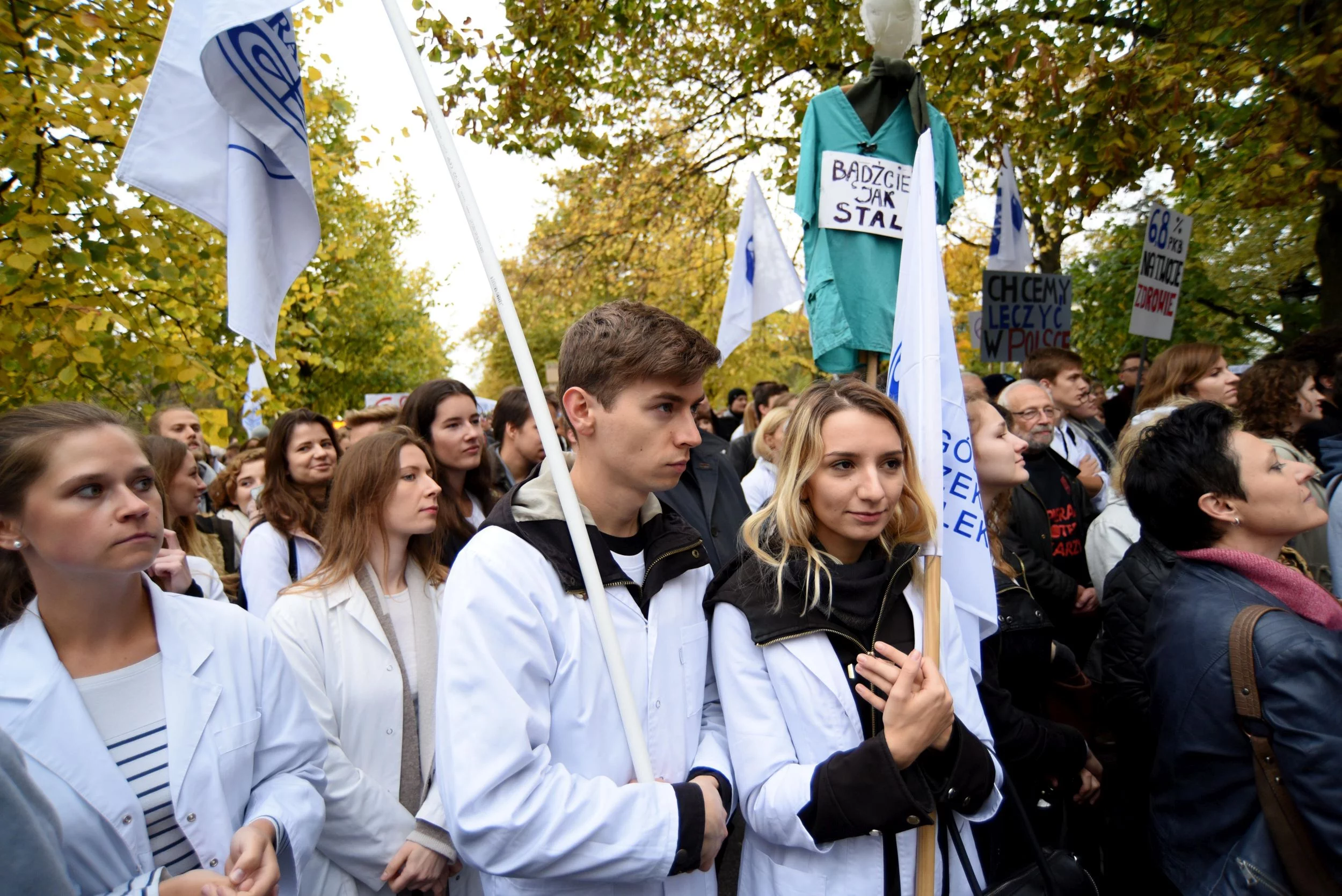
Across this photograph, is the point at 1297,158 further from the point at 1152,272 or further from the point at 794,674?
the point at 794,674

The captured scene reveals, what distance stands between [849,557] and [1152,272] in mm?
5574

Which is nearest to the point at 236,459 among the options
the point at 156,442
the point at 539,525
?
the point at 156,442

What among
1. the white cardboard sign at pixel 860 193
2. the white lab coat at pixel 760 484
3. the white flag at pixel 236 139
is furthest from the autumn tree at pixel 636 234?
the white flag at pixel 236 139

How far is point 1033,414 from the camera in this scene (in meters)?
4.71

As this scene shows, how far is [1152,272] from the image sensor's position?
6.73 meters

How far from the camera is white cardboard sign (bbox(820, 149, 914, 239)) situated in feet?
12.5

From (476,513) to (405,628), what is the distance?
1533 millimetres

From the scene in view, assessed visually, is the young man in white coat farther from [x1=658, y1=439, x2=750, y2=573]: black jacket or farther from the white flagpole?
[x1=658, y1=439, x2=750, y2=573]: black jacket

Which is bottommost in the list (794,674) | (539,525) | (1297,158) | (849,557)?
(794,674)

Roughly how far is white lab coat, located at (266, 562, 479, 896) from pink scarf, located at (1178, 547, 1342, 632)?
2.28 meters

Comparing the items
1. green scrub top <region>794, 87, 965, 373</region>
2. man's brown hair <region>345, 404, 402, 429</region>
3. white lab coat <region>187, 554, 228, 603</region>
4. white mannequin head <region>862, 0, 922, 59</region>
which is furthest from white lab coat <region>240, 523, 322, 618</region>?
white mannequin head <region>862, 0, 922, 59</region>

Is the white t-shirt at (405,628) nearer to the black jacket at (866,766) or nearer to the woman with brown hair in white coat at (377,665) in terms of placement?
the woman with brown hair in white coat at (377,665)

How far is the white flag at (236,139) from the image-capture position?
2.32 meters

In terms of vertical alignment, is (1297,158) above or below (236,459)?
above
